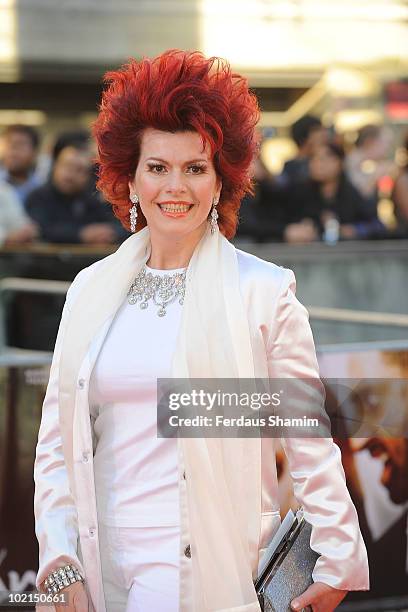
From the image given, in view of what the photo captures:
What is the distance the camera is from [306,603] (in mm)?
2607

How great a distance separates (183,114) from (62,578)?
4.35ft

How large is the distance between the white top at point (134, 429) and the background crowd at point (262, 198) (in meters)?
4.72

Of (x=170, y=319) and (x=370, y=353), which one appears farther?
(x=370, y=353)

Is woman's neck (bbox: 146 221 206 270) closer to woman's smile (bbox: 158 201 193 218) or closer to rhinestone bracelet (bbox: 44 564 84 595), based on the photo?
woman's smile (bbox: 158 201 193 218)

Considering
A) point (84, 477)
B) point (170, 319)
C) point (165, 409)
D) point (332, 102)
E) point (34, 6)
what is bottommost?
point (84, 477)

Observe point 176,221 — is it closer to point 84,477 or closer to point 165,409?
point 165,409

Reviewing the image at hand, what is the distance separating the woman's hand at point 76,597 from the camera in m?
2.74

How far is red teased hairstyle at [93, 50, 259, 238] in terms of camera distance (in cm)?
274

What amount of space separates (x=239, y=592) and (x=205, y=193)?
109 cm

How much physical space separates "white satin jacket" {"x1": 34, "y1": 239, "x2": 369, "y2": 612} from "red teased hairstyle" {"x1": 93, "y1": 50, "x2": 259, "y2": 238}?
0.90 feet

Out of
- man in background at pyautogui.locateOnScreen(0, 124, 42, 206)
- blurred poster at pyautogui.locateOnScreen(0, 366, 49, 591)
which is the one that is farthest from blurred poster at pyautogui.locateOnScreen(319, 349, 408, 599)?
man in background at pyautogui.locateOnScreen(0, 124, 42, 206)

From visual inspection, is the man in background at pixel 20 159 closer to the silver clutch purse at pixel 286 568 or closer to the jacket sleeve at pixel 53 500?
the jacket sleeve at pixel 53 500

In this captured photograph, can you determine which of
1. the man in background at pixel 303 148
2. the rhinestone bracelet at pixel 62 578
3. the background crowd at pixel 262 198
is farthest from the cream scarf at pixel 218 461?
the man in background at pixel 303 148

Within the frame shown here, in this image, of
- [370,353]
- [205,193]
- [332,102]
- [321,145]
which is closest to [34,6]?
[332,102]
